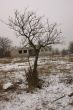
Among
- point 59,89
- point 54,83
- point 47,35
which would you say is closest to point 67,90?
point 59,89

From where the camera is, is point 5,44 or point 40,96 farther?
point 5,44

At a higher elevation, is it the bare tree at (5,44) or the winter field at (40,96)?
the bare tree at (5,44)

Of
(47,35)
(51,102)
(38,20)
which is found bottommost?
(51,102)

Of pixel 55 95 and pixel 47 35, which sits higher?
pixel 47 35

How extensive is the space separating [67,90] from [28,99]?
6.75 feet

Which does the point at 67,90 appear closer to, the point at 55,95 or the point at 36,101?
the point at 55,95

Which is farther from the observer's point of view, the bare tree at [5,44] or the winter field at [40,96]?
the bare tree at [5,44]

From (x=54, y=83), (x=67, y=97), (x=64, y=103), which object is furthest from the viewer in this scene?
(x=54, y=83)

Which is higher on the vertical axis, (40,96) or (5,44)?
(5,44)

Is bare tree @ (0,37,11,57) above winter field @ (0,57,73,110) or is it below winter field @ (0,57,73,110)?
above

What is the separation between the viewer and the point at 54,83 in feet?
34.1

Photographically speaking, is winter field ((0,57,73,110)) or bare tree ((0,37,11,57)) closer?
winter field ((0,57,73,110))

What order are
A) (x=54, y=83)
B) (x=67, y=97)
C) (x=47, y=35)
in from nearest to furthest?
(x=67, y=97) → (x=54, y=83) → (x=47, y=35)

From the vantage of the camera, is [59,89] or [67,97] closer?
[67,97]
